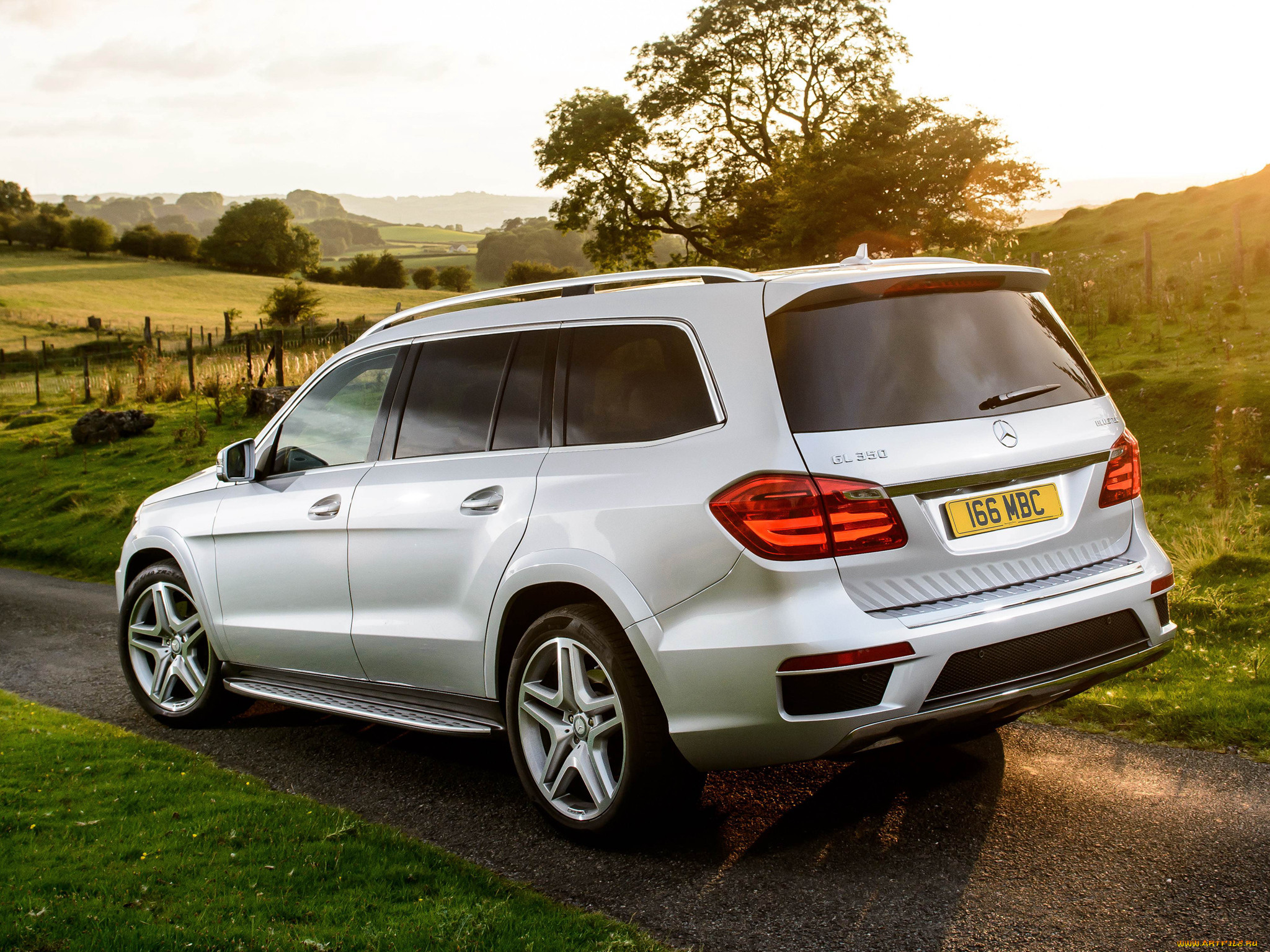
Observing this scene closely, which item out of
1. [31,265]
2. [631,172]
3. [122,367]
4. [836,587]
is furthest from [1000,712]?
[31,265]

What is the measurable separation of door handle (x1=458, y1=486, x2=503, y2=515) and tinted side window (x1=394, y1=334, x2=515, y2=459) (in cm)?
27

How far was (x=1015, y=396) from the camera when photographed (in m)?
3.93

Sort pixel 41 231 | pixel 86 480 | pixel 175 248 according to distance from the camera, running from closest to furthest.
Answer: pixel 86 480, pixel 41 231, pixel 175 248

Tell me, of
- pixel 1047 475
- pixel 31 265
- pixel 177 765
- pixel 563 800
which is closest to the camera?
pixel 1047 475

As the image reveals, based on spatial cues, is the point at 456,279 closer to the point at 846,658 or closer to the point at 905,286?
the point at 905,286

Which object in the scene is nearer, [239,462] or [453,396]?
[453,396]

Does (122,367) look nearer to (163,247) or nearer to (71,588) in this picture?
(71,588)

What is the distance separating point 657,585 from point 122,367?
129ft

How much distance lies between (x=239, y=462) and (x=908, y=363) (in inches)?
143

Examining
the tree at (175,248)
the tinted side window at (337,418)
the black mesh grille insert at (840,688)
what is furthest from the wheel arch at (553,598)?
the tree at (175,248)

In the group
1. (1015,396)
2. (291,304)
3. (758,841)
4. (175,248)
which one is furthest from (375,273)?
(1015,396)

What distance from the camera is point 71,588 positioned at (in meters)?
12.5

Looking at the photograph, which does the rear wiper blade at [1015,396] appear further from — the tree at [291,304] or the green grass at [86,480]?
the tree at [291,304]

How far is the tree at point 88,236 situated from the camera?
112 meters
